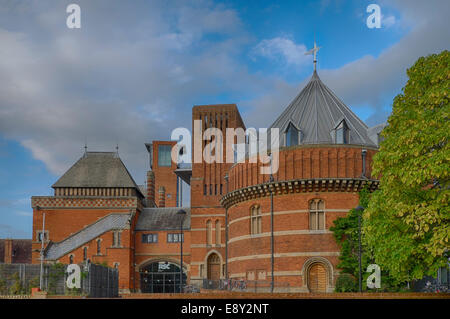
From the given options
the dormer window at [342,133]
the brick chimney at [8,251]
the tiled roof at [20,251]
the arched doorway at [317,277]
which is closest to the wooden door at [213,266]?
the arched doorway at [317,277]

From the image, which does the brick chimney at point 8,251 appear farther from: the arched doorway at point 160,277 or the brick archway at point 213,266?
the brick archway at point 213,266

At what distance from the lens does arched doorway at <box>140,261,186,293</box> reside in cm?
6000

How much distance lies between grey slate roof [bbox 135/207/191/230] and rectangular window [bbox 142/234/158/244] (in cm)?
80

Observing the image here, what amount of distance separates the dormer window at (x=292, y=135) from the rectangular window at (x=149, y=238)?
2464 cm

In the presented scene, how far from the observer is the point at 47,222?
205ft

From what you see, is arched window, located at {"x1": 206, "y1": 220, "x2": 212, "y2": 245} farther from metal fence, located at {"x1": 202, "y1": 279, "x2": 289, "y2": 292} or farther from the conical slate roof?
the conical slate roof

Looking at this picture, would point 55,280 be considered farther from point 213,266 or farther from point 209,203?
point 209,203

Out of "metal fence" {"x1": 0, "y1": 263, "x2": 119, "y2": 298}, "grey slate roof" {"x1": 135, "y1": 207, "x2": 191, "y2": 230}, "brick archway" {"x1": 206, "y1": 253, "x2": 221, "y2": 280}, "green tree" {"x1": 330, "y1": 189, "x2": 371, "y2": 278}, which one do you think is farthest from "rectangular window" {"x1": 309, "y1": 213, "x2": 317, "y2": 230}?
"grey slate roof" {"x1": 135, "y1": 207, "x2": 191, "y2": 230}

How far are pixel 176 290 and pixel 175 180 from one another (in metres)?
40.2

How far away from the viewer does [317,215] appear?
39.4 m

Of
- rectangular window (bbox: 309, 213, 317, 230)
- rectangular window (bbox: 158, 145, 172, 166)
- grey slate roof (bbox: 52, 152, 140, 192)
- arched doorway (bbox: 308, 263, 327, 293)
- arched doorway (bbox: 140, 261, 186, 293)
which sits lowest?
arched doorway (bbox: 140, 261, 186, 293)

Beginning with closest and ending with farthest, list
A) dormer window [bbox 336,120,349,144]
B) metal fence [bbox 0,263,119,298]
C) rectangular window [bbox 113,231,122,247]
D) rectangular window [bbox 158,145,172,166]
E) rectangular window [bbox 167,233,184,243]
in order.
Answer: metal fence [bbox 0,263,119,298] → dormer window [bbox 336,120,349,144] → rectangular window [bbox 113,231,122,247] → rectangular window [bbox 167,233,184,243] → rectangular window [bbox 158,145,172,166]
